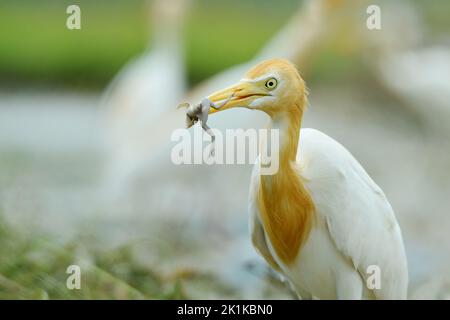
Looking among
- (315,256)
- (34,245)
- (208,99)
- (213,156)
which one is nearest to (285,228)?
(315,256)

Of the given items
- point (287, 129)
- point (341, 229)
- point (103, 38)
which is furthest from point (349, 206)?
point (103, 38)

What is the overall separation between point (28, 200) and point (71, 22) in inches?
26.2

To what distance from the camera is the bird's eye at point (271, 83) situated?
2.03 meters

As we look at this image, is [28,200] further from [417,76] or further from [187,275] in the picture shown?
[417,76]

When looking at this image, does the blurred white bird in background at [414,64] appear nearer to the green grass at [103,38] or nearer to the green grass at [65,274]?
the green grass at [103,38]

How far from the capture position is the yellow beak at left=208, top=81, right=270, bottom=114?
2035mm

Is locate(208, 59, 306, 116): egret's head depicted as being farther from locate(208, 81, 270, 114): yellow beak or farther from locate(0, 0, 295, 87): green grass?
locate(0, 0, 295, 87): green grass

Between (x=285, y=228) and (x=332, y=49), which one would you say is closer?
(x=285, y=228)

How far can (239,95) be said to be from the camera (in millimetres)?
2037

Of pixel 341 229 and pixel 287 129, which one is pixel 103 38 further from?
pixel 341 229

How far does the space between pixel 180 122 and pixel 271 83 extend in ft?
2.82

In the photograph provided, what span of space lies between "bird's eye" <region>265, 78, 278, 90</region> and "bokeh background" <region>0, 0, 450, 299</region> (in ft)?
2.48

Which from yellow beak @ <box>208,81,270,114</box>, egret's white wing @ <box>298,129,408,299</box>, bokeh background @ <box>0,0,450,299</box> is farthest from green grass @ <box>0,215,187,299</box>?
yellow beak @ <box>208,81,270,114</box>

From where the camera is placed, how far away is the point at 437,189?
3037 mm
